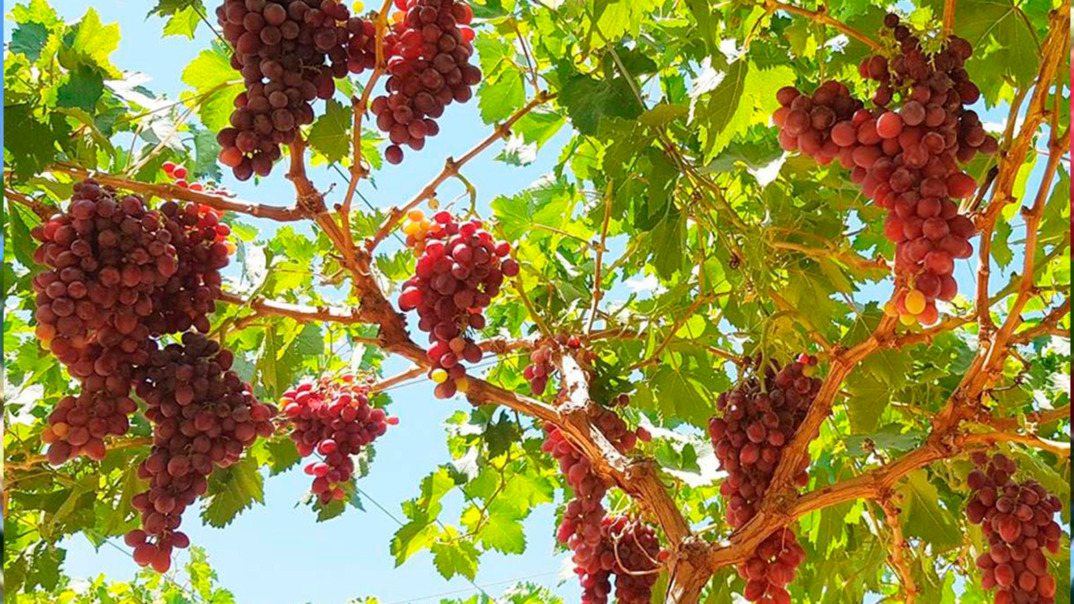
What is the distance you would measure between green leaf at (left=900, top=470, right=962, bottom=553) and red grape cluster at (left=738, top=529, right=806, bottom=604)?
29cm

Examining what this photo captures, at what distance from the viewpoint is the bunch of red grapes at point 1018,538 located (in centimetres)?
141

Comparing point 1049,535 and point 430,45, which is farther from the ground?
point 430,45

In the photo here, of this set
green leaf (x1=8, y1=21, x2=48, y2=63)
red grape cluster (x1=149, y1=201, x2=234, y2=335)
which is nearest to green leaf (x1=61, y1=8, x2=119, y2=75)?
green leaf (x1=8, y1=21, x2=48, y2=63)

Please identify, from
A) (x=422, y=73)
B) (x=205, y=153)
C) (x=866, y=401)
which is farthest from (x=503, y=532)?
(x=422, y=73)

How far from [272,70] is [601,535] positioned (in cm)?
90


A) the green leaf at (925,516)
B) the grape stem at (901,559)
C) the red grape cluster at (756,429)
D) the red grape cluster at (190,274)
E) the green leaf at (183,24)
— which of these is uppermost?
the green leaf at (183,24)

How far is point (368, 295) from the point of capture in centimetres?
166

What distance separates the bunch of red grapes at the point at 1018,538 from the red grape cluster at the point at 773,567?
250mm

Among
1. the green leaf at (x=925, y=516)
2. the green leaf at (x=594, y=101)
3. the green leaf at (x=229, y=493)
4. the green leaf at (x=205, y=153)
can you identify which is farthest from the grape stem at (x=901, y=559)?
the green leaf at (x=205, y=153)

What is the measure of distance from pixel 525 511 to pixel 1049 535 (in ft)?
4.21

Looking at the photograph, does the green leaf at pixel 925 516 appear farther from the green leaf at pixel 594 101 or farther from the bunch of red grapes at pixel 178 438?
the bunch of red grapes at pixel 178 438

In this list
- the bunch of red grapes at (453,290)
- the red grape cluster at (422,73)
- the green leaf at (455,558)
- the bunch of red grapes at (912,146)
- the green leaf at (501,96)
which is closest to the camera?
the bunch of red grapes at (912,146)

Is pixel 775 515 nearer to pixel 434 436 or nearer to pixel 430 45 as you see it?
pixel 430 45

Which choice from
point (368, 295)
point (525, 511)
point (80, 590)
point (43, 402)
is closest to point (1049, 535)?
point (368, 295)
